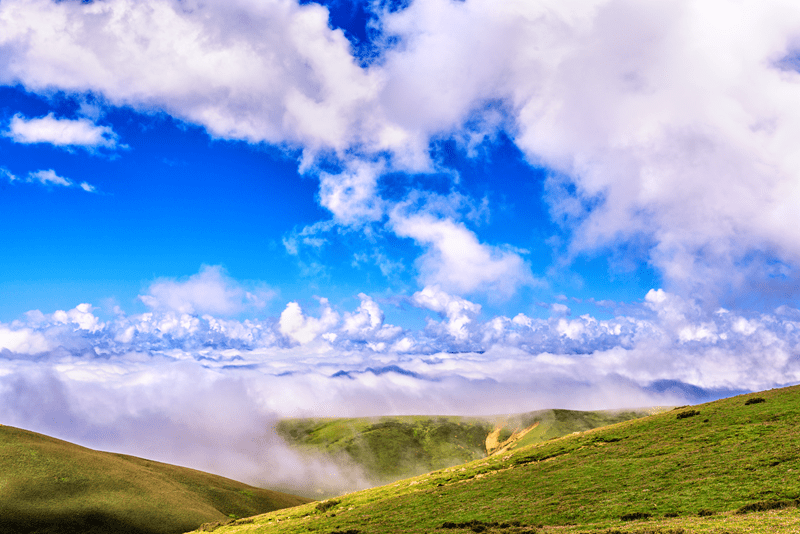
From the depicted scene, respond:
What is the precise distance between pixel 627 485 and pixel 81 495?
177 meters

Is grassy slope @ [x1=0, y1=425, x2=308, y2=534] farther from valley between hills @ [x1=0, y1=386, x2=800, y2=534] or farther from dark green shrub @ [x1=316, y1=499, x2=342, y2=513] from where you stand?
dark green shrub @ [x1=316, y1=499, x2=342, y2=513]

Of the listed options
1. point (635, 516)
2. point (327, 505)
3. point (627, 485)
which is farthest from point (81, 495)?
point (635, 516)

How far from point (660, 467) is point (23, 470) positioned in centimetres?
19868

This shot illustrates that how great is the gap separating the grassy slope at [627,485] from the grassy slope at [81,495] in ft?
305

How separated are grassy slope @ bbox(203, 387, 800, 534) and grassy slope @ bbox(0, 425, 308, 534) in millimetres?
92969

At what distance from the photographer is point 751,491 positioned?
39156 millimetres

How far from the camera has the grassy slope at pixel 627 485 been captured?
3813 cm

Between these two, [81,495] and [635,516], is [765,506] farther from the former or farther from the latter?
[81,495]

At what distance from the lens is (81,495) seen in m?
149

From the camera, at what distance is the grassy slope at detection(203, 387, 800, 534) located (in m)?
38.1

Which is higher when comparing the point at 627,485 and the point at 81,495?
the point at 627,485

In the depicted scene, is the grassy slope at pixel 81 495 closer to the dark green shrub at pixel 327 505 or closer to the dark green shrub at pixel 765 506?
the dark green shrub at pixel 327 505

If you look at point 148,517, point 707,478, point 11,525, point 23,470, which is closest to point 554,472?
point 707,478

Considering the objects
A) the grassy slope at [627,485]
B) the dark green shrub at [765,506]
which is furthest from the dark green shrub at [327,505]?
the dark green shrub at [765,506]
